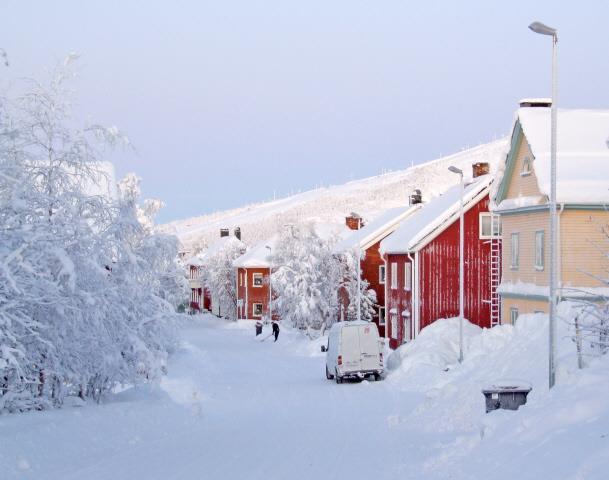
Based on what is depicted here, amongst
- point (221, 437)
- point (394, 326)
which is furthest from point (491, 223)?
point (221, 437)

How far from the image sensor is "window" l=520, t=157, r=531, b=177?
113 ft

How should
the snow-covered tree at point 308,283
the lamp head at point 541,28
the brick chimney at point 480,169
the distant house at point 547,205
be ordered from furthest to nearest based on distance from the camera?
the snow-covered tree at point 308,283 → the brick chimney at point 480,169 → the distant house at point 547,205 → the lamp head at point 541,28

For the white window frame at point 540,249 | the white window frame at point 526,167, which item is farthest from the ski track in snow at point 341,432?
the white window frame at point 526,167

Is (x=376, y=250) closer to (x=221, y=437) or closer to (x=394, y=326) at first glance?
(x=394, y=326)

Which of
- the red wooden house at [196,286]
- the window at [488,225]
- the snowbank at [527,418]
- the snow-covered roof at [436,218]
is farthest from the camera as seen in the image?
the red wooden house at [196,286]

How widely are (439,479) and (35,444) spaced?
22.7 ft

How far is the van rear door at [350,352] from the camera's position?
36000 mm

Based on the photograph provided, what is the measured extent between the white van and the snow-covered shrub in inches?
516

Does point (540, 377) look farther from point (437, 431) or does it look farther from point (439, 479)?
point (439, 479)

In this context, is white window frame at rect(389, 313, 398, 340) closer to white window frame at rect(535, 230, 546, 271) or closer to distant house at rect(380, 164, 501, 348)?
distant house at rect(380, 164, 501, 348)

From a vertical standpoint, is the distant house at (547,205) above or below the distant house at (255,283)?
above

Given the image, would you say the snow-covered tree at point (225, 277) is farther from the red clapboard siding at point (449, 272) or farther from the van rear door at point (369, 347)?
the van rear door at point (369, 347)

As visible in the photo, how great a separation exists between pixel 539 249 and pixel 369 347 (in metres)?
7.53

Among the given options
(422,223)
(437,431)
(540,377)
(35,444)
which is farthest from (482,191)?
(35,444)
